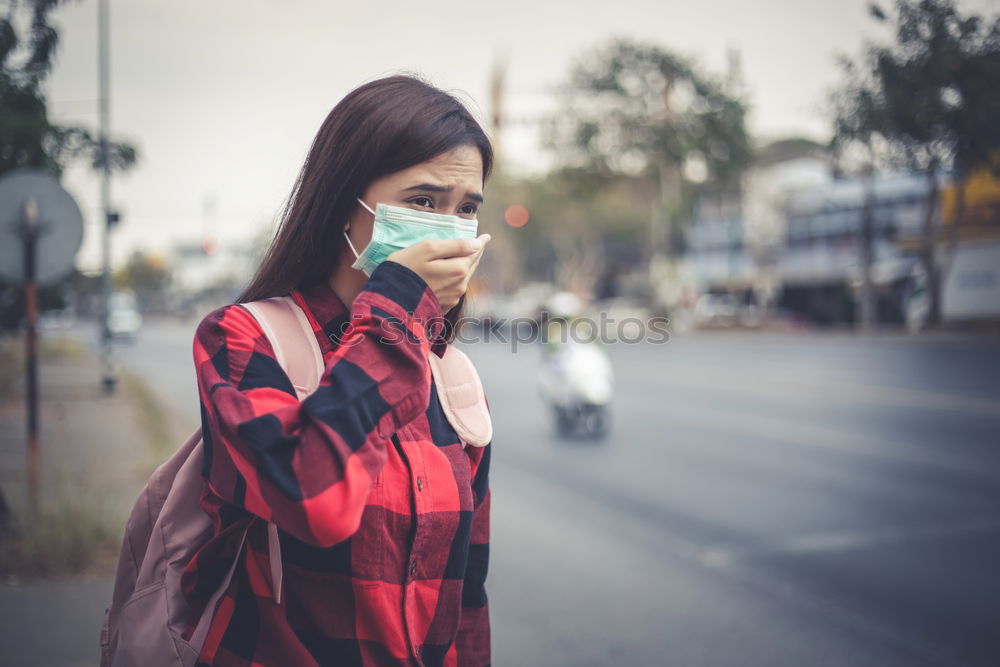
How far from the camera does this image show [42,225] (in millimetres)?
5711

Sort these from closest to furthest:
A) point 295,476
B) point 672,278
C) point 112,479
→ 1. point 295,476
2. point 112,479
3. point 672,278

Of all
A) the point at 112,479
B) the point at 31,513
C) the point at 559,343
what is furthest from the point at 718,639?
the point at 559,343

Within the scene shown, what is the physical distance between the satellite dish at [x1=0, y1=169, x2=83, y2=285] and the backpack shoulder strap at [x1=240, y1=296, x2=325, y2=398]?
16.5ft

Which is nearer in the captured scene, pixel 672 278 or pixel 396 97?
pixel 396 97

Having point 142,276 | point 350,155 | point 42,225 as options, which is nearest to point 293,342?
point 350,155

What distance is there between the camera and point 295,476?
46.5 inches

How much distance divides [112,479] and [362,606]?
662 centimetres

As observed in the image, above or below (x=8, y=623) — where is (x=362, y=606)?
above

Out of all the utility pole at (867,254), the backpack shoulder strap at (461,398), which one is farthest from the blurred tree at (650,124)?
the backpack shoulder strap at (461,398)

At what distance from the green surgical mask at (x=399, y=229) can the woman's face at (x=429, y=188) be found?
2 cm

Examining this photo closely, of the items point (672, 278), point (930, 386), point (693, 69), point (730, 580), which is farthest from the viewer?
point (672, 278)

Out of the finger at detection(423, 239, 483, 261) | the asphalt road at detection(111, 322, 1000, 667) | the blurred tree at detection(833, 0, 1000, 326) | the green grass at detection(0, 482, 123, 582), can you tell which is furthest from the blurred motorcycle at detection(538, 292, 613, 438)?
the finger at detection(423, 239, 483, 261)

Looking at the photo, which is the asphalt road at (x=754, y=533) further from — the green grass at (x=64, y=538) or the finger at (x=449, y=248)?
the finger at (x=449, y=248)

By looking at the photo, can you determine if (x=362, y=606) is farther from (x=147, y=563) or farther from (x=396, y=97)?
(x=396, y=97)
